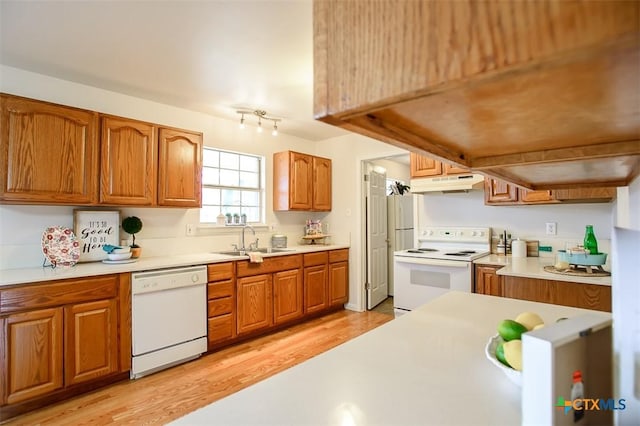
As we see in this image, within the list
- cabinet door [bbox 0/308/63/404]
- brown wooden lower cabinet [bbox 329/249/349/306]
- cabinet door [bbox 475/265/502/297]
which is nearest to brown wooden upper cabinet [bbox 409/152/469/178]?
cabinet door [bbox 475/265/502/297]

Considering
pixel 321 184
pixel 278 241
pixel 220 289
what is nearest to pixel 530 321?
pixel 220 289

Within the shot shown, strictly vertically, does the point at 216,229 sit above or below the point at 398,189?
below

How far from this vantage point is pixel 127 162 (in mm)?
2641

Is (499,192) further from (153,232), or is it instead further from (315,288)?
(153,232)

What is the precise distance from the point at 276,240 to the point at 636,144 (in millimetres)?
3676

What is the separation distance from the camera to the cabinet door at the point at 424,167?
3.28 metres

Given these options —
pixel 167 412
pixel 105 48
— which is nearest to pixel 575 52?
pixel 167 412

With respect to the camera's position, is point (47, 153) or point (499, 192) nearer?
point (47, 153)

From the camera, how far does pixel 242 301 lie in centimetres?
312

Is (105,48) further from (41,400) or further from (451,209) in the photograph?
(451,209)

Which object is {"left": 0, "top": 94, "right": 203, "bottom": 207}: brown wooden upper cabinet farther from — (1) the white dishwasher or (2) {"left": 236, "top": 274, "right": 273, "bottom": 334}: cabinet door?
(2) {"left": 236, "top": 274, "right": 273, "bottom": 334}: cabinet door

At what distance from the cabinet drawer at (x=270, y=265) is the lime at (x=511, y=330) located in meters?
2.62

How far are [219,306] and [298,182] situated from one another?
1835mm

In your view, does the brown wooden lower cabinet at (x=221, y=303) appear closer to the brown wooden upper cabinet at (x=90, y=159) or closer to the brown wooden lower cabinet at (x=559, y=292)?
the brown wooden upper cabinet at (x=90, y=159)
